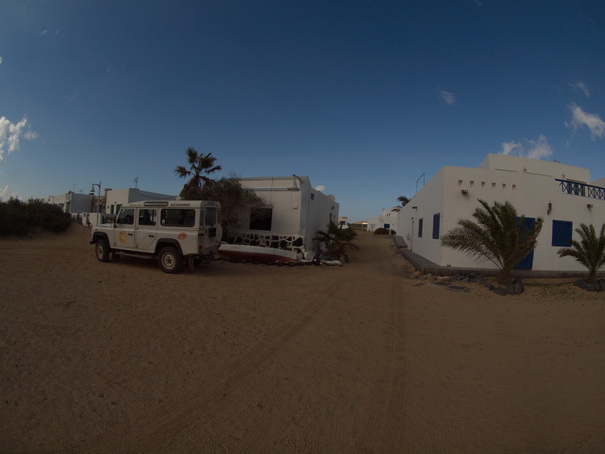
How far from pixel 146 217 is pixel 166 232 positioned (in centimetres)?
101

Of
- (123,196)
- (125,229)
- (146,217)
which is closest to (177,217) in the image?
(146,217)

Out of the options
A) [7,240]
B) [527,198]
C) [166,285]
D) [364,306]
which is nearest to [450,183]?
[527,198]

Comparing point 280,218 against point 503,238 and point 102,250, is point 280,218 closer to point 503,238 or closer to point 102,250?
point 102,250

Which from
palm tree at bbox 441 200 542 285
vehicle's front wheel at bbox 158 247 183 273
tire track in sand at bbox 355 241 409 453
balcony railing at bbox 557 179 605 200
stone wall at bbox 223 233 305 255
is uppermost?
balcony railing at bbox 557 179 605 200

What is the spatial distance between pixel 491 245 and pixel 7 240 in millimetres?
22538

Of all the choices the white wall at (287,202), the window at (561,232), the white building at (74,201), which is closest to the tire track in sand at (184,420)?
the white wall at (287,202)

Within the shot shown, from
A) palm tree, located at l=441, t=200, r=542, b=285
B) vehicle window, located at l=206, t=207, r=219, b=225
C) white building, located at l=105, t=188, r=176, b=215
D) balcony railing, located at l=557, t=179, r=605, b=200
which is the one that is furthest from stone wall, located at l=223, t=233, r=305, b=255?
white building, located at l=105, t=188, r=176, b=215

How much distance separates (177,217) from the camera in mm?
9367

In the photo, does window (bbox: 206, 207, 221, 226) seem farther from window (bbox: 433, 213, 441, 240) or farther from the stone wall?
window (bbox: 433, 213, 441, 240)

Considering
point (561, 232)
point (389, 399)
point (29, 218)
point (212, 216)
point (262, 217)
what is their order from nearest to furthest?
point (389, 399) → point (212, 216) → point (561, 232) → point (262, 217) → point (29, 218)

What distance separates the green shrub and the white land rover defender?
1055 centimetres

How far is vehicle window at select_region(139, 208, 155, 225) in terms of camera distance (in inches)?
380

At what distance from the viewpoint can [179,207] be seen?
30.7 feet

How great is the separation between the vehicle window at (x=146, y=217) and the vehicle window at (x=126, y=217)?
1.36ft
